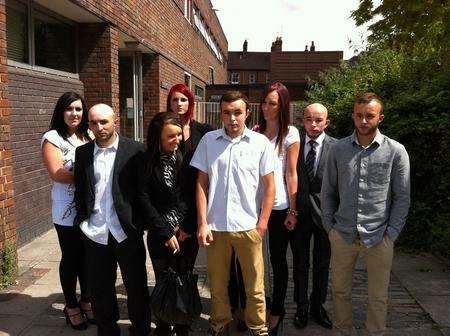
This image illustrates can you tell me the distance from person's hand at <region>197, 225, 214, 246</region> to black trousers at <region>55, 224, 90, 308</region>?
105 cm

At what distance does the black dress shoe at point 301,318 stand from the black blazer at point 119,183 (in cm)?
144

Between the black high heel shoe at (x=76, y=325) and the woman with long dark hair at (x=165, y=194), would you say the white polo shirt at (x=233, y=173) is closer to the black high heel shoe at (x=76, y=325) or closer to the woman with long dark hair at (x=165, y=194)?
the woman with long dark hair at (x=165, y=194)

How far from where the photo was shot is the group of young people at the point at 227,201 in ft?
9.62

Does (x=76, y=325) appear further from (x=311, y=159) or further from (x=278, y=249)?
(x=311, y=159)

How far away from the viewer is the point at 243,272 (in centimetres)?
316

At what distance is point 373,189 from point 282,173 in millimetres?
703

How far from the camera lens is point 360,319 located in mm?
3713

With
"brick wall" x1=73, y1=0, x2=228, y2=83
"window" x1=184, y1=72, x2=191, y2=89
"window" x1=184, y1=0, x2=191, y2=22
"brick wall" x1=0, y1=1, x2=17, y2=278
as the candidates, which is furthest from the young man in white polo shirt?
"window" x1=184, y1=0, x2=191, y2=22

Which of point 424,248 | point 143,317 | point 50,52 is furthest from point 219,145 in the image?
point 50,52

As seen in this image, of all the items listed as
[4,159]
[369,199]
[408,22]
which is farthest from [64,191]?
[408,22]

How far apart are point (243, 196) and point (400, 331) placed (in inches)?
67.2

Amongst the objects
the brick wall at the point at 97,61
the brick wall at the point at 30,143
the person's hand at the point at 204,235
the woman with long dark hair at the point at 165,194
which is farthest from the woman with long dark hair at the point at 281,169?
the brick wall at the point at 97,61

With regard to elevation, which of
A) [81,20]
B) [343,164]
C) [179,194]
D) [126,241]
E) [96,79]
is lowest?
[126,241]

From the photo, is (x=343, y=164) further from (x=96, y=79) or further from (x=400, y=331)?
(x=96, y=79)
